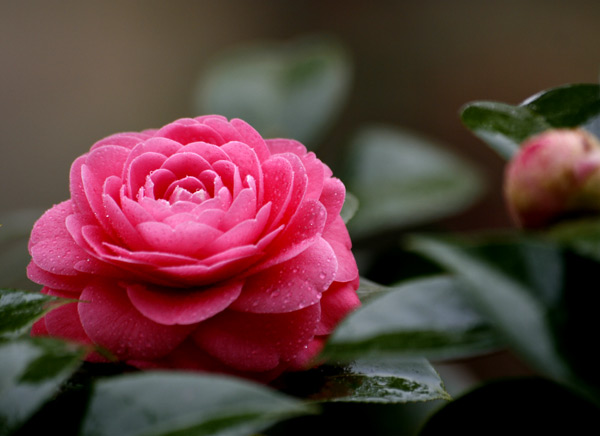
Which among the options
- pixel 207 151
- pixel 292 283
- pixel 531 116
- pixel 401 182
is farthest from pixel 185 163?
pixel 401 182

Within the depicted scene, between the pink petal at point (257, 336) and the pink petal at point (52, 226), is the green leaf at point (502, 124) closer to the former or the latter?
the pink petal at point (257, 336)

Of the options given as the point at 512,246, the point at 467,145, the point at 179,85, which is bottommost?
the point at 467,145

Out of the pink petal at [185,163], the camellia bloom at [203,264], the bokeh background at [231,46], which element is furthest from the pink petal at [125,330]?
the bokeh background at [231,46]

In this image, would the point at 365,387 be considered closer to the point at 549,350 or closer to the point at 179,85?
the point at 549,350

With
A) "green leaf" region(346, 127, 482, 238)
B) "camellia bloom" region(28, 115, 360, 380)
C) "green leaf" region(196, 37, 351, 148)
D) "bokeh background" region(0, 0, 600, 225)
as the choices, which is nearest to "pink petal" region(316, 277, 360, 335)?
"camellia bloom" region(28, 115, 360, 380)

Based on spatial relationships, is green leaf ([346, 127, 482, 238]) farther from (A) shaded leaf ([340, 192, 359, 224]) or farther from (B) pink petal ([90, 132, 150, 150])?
(B) pink petal ([90, 132, 150, 150])

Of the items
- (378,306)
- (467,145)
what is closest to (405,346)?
(378,306)

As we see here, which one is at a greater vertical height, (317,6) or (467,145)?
(317,6)
